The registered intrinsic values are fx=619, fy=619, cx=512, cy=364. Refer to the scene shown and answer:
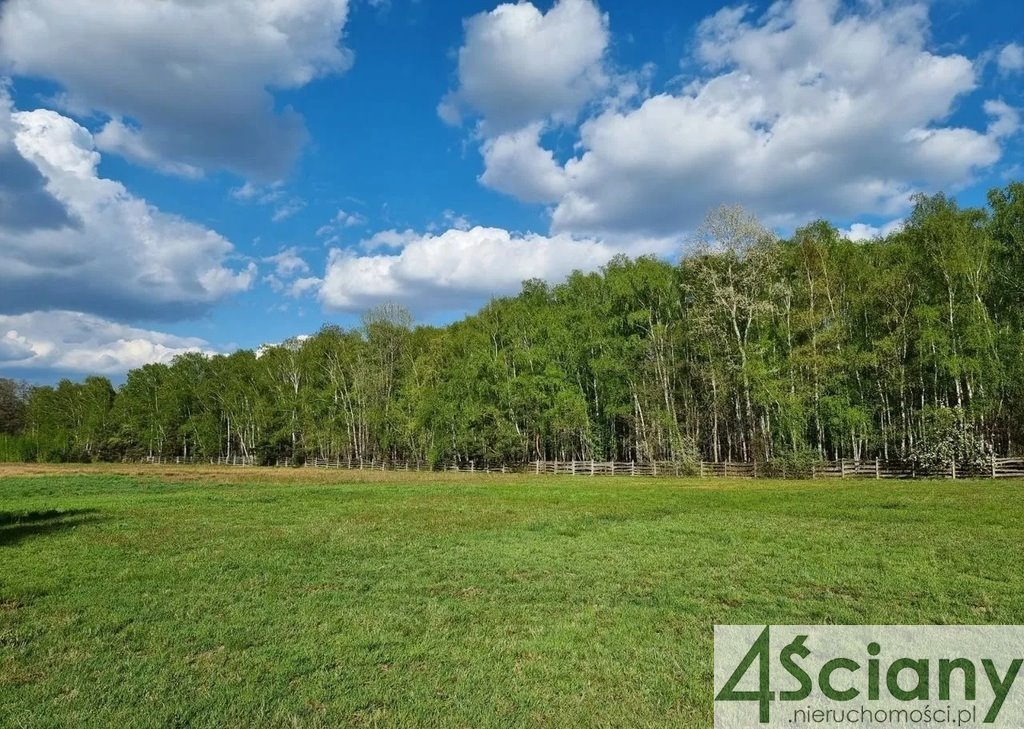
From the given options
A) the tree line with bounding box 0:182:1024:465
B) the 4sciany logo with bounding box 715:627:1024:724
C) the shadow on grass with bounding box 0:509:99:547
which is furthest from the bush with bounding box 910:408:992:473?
the shadow on grass with bounding box 0:509:99:547

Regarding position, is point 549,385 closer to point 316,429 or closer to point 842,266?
point 842,266

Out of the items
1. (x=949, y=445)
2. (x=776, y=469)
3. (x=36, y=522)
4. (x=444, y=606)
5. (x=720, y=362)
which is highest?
(x=720, y=362)

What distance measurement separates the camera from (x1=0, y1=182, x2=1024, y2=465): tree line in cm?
4122

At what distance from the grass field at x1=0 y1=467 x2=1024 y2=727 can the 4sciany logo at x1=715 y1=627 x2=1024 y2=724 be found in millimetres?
541

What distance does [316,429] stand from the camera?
281 ft

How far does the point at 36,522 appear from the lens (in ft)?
69.3

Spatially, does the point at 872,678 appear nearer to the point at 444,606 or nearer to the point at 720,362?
the point at 444,606

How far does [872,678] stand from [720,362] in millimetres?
45659

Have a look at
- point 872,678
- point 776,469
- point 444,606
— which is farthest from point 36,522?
point 776,469

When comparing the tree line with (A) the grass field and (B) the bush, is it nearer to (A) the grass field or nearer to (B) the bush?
(B) the bush

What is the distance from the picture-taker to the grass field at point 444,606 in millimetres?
5863

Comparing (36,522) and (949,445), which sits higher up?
(949,445)

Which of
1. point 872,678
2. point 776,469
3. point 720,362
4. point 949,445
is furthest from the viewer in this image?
point 720,362

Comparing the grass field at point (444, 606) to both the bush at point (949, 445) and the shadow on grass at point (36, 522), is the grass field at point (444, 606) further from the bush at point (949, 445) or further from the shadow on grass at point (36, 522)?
the bush at point (949, 445)
